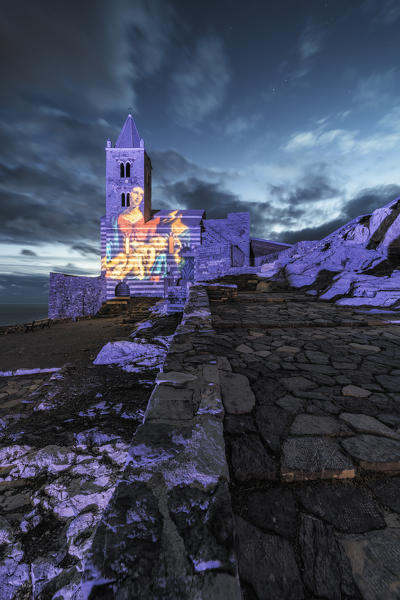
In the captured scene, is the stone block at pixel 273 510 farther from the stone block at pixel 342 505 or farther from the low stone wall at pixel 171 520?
the low stone wall at pixel 171 520

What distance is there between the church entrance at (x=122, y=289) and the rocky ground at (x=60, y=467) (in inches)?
666

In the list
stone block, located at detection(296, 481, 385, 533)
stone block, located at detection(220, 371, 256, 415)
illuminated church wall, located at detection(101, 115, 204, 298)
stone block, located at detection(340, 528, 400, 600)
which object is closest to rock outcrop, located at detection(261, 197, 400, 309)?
stone block, located at detection(220, 371, 256, 415)

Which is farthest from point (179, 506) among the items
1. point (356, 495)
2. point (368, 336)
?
point (368, 336)

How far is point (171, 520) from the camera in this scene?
0.78 m

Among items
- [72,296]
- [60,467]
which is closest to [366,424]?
[60,467]

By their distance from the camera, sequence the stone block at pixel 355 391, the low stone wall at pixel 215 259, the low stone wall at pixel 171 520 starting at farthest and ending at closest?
1. the low stone wall at pixel 215 259
2. the stone block at pixel 355 391
3. the low stone wall at pixel 171 520

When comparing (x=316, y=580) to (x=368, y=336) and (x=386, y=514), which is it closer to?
(x=386, y=514)

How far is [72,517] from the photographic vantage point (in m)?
1.34

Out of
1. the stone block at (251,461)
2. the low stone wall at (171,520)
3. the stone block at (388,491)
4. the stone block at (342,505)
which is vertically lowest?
the stone block at (342,505)

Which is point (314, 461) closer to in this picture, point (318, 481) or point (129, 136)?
point (318, 481)

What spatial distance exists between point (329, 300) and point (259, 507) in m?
6.46

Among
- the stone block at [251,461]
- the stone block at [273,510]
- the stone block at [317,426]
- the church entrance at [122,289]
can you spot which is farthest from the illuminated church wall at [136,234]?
the stone block at [273,510]

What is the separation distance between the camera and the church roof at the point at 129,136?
2023cm

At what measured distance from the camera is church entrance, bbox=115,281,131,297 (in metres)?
19.8
